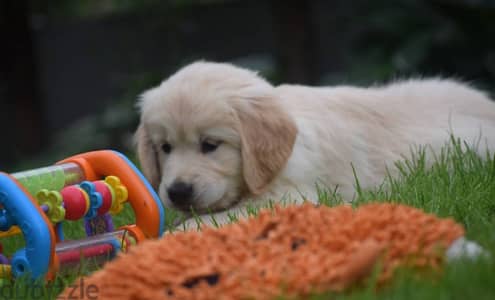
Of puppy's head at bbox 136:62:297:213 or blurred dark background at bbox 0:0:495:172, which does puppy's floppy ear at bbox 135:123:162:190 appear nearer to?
puppy's head at bbox 136:62:297:213

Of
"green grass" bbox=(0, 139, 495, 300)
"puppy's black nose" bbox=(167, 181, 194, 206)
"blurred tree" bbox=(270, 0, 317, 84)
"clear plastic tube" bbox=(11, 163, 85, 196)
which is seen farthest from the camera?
"blurred tree" bbox=(270, 0, 317, 84)

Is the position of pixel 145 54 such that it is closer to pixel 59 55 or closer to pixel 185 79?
pixel 59 55

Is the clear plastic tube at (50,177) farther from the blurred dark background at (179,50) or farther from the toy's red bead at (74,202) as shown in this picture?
the blurred dark background at (179,50)

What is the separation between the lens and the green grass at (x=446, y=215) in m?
2.03

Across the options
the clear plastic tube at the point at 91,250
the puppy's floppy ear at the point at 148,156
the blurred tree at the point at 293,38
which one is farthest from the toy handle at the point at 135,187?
the blurred tree at the point at 293,38

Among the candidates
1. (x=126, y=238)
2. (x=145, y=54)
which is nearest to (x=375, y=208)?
(x=126, y=238)

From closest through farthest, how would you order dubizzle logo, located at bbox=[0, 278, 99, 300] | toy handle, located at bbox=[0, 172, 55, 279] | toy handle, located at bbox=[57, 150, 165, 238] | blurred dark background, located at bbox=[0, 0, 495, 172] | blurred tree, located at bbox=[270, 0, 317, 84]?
dubizzle logo, located at bbox=[0, 278, 99, 300]
toy handle, located at bbox=[0, 172, 55, 279]
toy handle, located at bbox=[57, 150, 165, 238]
blurred dark background, located at bbox=[0, 0, 495, 172]
blurred tree, located at bbox=[270, 0, 317, 84]

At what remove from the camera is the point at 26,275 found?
2.85 meters

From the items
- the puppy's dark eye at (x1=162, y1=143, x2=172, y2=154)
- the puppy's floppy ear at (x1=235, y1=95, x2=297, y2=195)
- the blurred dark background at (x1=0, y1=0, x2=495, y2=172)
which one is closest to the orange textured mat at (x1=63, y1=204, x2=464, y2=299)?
the puppy's floppy ear at (x1=235, y1=95, x2=297, y2=195)

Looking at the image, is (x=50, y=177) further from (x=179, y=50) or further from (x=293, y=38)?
(x=179, y=50)

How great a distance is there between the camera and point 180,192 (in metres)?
3.93

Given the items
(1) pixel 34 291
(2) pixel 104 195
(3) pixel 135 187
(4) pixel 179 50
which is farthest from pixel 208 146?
(4) pixel 179 50

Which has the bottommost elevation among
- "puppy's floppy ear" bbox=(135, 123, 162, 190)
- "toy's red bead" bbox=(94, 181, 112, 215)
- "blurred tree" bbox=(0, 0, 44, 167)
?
"blurred tree" bbox=(0, 0, 44, 167)

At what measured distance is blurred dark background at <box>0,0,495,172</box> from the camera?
7.84 m
